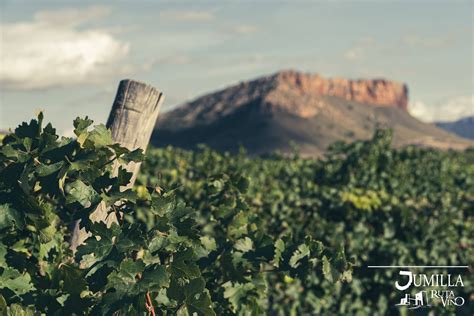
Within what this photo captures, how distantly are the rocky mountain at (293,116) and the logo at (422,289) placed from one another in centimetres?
9177

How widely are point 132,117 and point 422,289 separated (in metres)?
4.79

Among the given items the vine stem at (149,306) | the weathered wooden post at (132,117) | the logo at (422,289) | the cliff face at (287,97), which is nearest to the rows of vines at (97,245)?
the vine stem at (149,306)

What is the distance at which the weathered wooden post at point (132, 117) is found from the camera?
3.32 m

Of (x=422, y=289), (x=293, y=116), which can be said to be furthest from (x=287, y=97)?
(x=422, y=289)

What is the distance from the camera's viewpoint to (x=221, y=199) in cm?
422

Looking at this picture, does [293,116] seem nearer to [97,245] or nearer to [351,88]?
[351,88]

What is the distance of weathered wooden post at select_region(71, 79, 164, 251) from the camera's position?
332cm

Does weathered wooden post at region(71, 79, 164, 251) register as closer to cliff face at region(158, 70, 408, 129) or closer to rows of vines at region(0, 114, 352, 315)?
rows of vines at region(0, 114, 352, 315)

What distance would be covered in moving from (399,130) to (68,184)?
138 meters

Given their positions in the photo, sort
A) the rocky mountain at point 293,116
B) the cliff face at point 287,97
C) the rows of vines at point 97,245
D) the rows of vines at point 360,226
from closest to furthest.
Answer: the rows of vines at point 97,245 < the rows of vines at point 360,226 < the rocky mountain at point 293,116 < the cliff face at point 287,97

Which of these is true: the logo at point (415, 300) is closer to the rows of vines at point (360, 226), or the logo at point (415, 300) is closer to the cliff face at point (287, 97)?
the rows of vines at point (360, 226)

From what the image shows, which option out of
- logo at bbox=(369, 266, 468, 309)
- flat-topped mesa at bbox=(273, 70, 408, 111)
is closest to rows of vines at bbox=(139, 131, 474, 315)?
logo at bbox=(369, 266, 468, 309)

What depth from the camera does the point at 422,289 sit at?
727 cm

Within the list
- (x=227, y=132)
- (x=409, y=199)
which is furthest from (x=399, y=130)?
(x=409, y=199)
